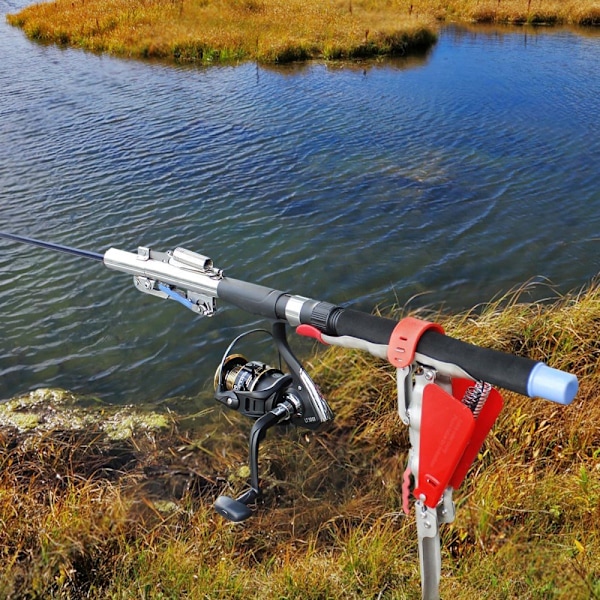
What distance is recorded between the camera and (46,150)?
Answer: 1368 centimetres

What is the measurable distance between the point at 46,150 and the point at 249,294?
1249cm

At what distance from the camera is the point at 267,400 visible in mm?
3158

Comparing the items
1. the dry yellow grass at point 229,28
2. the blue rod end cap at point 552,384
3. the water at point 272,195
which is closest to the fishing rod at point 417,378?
the blue rod end cap at point 552,384

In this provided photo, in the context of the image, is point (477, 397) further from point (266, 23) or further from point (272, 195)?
point (266, 23)

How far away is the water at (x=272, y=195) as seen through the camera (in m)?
8.08

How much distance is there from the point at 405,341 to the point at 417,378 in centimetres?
16

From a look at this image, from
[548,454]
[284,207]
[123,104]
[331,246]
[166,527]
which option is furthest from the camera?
[123,104]

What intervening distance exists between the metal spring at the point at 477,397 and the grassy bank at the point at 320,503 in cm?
177

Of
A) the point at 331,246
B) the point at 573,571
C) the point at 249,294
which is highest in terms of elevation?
the point at 249,294

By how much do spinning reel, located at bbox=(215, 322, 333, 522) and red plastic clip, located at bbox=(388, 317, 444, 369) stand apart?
0.79m

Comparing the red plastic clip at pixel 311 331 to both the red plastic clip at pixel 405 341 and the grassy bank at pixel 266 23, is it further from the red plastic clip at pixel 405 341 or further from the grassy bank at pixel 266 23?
the grassy bank at pixel 266 23

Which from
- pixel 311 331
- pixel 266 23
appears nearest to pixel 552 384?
pixel 311 331

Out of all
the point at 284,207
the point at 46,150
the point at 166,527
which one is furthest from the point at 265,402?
the point at 46,150

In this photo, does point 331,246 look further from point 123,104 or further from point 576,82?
point 576,82
